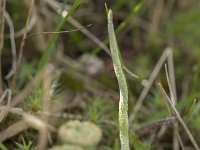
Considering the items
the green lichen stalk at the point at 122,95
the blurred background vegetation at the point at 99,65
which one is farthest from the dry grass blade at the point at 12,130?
the green lichen stalk at the point at 122,95

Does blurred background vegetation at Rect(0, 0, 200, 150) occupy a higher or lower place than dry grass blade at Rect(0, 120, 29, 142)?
higher

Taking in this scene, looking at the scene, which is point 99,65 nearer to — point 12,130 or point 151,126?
point 151,126

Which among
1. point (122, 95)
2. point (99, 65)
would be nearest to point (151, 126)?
point (122, 95)

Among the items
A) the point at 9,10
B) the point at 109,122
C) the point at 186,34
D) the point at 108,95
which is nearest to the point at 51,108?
the point at 109,122

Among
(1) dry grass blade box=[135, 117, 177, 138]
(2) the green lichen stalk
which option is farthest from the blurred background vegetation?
(2) the green lichen stalk

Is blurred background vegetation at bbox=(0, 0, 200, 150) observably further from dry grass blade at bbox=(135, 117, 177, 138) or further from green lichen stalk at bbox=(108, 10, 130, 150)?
green lichen stalk at bbox=(108, 10, 130, 150)

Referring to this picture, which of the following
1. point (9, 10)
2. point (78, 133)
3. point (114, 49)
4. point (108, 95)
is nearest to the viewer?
point (114, 49)

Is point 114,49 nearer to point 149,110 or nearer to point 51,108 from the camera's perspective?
point 51,108

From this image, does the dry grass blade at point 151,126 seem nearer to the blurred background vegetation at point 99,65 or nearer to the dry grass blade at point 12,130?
the blurred background vegetation at point 99,65
